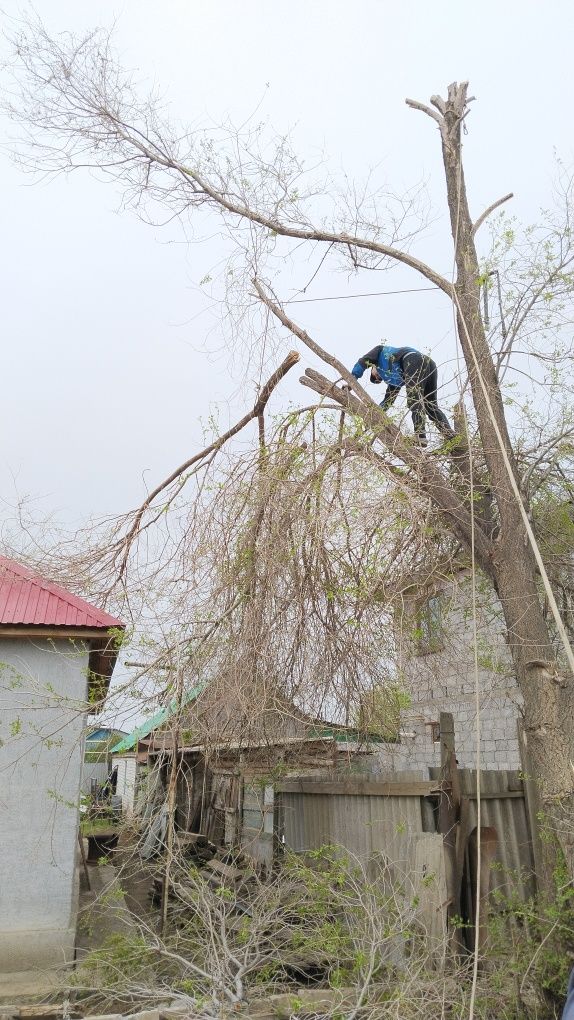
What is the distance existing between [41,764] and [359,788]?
317 cm

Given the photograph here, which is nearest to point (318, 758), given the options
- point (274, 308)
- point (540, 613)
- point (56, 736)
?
point (56, 736)

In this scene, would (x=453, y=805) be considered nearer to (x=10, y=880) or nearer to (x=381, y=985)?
(x=381, y=985)

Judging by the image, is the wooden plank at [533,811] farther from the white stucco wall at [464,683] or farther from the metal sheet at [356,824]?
the metal sheet at [356,824]

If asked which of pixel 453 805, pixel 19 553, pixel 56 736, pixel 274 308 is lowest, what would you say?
pixel 453 805

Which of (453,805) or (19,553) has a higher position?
(19,553)

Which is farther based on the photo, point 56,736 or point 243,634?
point 56,736

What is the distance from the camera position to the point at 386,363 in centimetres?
773

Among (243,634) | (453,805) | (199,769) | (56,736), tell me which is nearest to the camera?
(453,805)

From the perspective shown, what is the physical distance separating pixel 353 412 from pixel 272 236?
7.37ft

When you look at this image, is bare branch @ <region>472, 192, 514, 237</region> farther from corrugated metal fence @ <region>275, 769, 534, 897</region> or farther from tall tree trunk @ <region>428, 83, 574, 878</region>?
corrugated metal fence @ <region>275, 769, 534, 897</region>

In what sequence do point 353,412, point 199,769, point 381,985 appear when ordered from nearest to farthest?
point 381,985, point 353,412, point 199,769

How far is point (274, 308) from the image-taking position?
764cm

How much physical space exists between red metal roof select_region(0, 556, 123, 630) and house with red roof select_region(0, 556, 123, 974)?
1cm

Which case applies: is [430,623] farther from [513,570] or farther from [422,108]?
[422,108]
